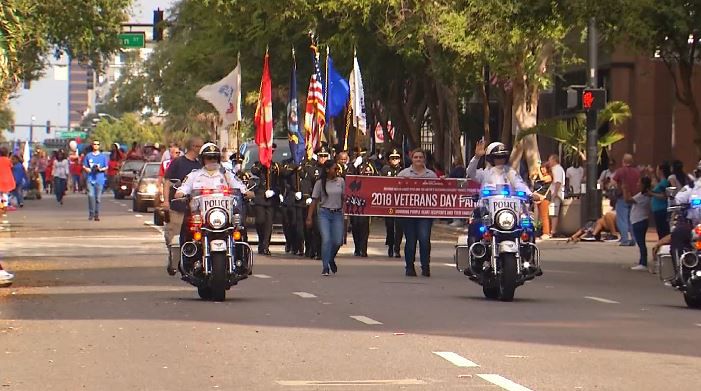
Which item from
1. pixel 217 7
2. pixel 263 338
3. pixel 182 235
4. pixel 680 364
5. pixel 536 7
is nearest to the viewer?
pixel 680 364

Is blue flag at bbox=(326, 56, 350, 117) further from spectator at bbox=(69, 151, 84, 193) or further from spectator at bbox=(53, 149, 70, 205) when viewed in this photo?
spectator at bbox=(69, 151, 84, 193)

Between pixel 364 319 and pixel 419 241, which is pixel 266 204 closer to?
pixel 419 241

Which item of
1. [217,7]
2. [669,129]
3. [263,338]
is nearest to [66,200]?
[217,7]

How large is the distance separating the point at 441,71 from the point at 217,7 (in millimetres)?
6703

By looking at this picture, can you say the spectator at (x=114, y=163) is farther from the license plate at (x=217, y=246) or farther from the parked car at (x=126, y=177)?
the license plate at (x=217, y=246)

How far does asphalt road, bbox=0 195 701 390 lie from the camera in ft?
40.7

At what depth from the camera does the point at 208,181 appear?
19.6m

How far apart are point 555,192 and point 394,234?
7.76 metres

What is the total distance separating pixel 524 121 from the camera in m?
39.9

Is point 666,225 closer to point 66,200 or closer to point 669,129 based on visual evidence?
point 669,129

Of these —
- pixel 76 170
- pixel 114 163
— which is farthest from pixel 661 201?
pixel 76 170

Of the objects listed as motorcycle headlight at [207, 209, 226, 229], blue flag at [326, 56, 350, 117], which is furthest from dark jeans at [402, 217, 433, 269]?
blue flag at [326, 56, 350, 117]

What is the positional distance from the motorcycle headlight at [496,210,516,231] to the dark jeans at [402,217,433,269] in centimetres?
431

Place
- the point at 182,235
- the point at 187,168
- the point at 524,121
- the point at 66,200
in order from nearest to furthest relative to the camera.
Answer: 1. the point at 182,235
2. the point at 187,168
3. the point at 524,121
4. the point at 66,200
